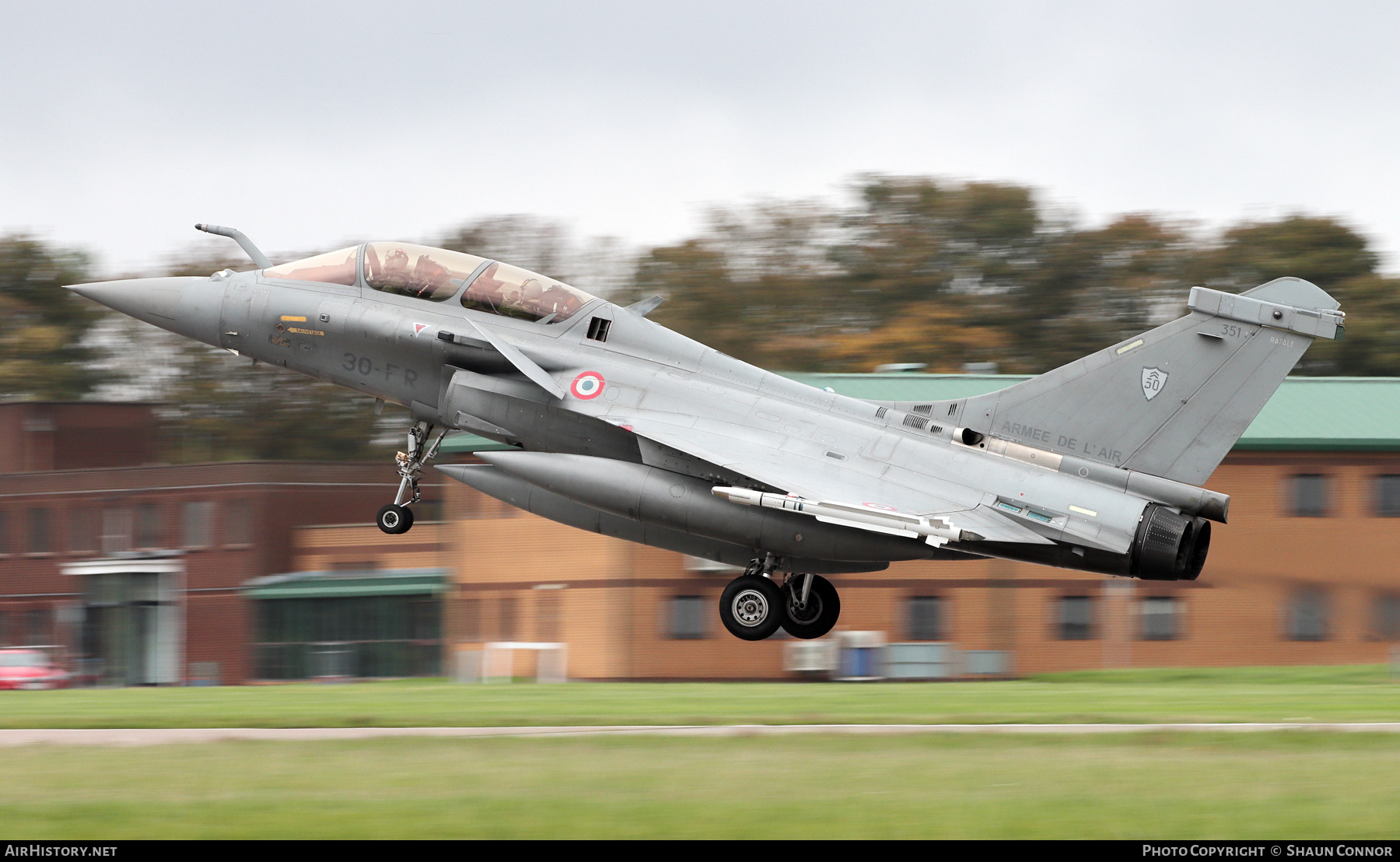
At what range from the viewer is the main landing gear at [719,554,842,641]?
59.6 ft

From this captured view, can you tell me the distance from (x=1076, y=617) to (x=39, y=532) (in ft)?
128

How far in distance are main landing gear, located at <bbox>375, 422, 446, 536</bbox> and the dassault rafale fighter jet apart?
35mm

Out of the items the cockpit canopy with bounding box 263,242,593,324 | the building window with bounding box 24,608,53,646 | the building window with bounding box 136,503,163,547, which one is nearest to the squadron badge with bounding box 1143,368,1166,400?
the cockpit canopy with bounding box 263,242,593,324

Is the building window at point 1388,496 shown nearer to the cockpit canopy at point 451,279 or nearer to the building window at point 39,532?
the cockpit canopy at point 451,279

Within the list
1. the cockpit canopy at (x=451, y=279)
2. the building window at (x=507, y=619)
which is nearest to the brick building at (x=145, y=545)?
the building window at (x=507, y=619)

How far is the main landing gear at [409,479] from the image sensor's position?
733 inches

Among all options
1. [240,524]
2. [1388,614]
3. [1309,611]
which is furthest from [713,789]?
[240,524]

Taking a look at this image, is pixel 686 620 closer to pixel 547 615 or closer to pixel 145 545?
pixel 547 615

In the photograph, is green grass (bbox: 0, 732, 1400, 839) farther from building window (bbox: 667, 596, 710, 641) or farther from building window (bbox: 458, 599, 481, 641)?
building window (bbox: 458, 599, 481, 641)

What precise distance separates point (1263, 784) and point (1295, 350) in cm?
607

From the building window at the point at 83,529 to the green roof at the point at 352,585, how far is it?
29.5 ft
